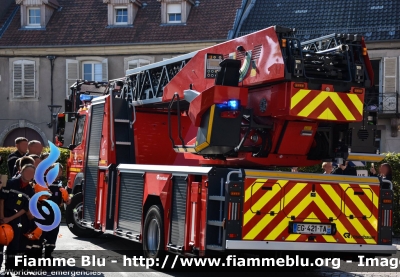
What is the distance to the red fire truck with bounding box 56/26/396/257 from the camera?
30.9ft

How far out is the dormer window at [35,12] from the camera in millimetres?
35281

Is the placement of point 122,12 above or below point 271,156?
above

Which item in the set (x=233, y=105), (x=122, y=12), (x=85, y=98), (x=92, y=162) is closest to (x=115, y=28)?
(x=122, y=12)

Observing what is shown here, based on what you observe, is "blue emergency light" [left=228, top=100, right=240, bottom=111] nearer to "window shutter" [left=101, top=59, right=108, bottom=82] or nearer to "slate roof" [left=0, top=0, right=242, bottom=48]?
"slate roof" [left=0, top=0, right=242, bottom=48]

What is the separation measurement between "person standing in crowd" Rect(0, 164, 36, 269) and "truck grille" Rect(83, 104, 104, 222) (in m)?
3.84

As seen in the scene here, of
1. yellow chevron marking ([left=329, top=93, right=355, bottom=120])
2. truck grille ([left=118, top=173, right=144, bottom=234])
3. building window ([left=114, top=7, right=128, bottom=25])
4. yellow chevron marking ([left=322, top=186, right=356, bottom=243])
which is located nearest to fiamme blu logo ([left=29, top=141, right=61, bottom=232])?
truck grille ([left=118, top=173, right=144, bottom=234])

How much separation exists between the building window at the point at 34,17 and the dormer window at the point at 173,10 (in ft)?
20.3

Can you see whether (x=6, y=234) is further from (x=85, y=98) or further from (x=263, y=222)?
(x=85, y=98)

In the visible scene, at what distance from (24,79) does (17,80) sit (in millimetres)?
353

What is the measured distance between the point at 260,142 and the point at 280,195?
0.96m

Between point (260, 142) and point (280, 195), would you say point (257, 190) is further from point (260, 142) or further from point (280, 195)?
point (260, 142)

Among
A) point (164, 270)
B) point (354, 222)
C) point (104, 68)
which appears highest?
point (104, 68)

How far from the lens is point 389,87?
31.0 m

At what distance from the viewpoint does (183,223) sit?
396 inches
